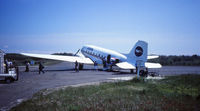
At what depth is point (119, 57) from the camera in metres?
31.7

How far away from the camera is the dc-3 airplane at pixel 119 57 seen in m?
25.6

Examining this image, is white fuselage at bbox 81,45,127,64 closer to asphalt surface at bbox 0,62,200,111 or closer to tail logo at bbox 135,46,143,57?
tail logo at bbox 135,46,143,57

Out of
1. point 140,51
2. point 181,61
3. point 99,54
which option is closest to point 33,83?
point 140,51

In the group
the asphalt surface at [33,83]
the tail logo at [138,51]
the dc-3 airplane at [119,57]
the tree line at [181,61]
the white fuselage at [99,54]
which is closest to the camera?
the asphalt surface at [33,83]

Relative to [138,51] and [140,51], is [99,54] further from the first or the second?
[140,51]

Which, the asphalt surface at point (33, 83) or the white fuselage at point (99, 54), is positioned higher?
the white fuselage at point (99, 54)

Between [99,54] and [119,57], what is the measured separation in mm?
5386

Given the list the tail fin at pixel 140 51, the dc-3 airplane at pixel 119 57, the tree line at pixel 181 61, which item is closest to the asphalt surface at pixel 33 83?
the dc-3 airplane at pixel 119 57

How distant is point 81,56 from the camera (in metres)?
41.9

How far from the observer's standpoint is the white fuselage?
32156 millimetres

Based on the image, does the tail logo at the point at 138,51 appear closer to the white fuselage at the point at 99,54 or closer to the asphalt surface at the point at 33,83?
the asphalt surface at the point at 33,83

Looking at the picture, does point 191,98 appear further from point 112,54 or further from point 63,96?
point 112,54

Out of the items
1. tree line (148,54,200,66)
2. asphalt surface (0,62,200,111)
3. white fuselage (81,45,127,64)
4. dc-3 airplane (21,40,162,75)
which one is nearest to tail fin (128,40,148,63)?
dc-3 airplane (21,40,162,75)

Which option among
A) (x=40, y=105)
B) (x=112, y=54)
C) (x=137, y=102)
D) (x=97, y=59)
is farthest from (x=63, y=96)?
(x=97, y=59)
